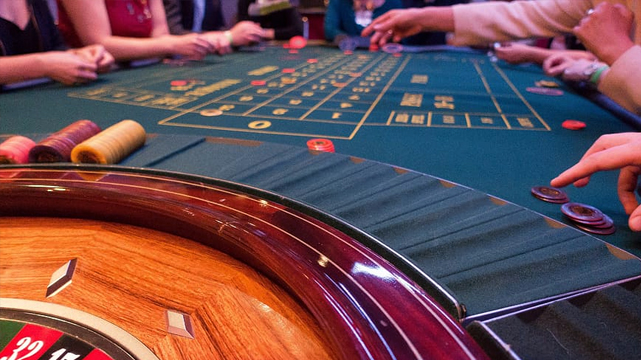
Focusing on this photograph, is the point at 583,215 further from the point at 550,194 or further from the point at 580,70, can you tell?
the point at 580,70

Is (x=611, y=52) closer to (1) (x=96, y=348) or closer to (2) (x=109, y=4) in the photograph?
(1) (x=96, y=348)

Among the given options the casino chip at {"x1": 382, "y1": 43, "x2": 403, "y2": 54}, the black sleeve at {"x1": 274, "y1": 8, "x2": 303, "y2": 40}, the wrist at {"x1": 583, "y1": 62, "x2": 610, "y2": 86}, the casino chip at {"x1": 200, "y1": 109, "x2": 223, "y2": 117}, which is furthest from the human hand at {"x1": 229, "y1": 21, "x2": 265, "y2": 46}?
the wrist at {"x1": 583, "y1": 62, "x2": 610, "y2": 86}

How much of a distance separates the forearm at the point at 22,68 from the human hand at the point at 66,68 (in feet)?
0.10

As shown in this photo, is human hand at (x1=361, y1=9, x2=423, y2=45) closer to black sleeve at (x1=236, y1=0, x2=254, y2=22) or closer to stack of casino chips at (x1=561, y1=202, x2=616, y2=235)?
stack of casino chips at (x1=561, y1=202, x2=616, y2=235)

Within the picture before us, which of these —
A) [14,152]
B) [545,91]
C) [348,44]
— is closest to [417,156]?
[14,152]

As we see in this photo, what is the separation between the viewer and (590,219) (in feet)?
3.24

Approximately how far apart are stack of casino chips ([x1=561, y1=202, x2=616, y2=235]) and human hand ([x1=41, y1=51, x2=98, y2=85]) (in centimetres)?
288

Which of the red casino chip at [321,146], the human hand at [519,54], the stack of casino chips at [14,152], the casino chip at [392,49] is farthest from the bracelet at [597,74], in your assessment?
the stack of casino chips at [14,152]

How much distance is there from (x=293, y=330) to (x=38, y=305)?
0.47 m

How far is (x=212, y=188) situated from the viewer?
0.94 metres

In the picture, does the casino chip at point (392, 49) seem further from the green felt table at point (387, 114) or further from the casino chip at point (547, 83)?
the casino chip at point (547, 83)

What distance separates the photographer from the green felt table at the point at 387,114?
1344 mm

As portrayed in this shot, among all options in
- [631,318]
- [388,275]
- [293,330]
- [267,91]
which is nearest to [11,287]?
[293,330]

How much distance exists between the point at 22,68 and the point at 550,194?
3.07m
